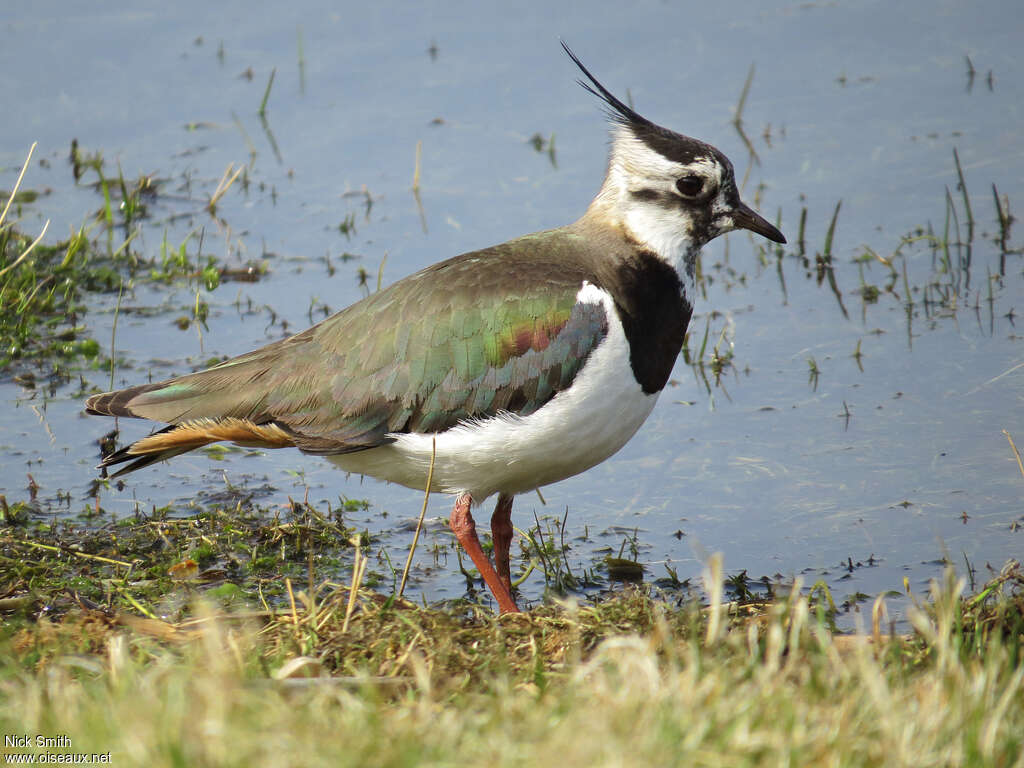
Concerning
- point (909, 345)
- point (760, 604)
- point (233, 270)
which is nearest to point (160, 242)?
point (233, 270)

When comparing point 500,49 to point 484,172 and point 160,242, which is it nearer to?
point 484,172

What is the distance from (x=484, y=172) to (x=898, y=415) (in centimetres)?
348

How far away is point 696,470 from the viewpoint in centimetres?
701

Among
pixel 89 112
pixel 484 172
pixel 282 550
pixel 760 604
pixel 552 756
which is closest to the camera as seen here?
pixel 552 756

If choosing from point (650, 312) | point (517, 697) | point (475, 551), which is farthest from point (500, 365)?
point (517, 697)

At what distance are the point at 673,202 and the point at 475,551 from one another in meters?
1.65

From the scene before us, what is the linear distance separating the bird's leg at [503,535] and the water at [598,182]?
0.29 metres

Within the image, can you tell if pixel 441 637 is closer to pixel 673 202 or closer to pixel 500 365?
pixel 500 365

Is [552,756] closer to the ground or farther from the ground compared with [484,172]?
closer to the ground

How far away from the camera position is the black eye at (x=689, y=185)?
231 inches

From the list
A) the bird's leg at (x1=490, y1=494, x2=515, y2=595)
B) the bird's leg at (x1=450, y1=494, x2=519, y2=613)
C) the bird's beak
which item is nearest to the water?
the bird's leg at (x1=490, y1=494, x2=515, y2=595)

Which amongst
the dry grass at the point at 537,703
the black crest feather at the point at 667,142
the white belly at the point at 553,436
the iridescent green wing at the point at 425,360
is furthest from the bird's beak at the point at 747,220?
the dry grass at the point at 537,703

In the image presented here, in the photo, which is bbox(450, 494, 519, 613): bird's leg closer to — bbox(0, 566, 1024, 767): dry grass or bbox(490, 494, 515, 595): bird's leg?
bbox(490, 494, 515, 595): bird's leg

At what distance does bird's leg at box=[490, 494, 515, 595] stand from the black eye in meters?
1.46
